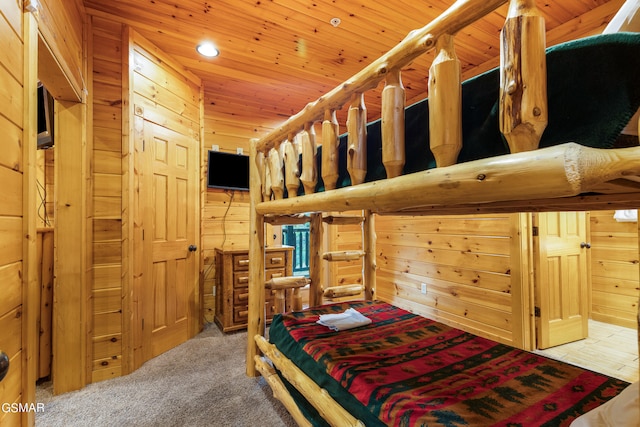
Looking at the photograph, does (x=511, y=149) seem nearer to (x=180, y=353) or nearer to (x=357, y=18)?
(x=357, y=18)

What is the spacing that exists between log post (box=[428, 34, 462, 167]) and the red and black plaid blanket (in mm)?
794

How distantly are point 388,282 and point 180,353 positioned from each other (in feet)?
8.20

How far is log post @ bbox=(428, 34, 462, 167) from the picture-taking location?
72 cm

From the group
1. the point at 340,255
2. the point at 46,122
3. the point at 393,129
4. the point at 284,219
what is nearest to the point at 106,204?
the point at 46,122

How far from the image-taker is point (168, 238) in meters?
2.55

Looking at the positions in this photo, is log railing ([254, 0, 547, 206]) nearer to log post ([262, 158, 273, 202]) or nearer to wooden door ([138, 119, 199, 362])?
log post ([262, 158, 273, 202])

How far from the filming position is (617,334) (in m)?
2.75

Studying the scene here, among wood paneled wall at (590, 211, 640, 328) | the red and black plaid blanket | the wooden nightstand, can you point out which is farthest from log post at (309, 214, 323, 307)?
wood paneled wall at (590, 211, 640, 328)

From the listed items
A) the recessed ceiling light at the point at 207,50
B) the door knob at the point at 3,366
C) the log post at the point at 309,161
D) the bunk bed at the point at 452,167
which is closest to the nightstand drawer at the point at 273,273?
the bunk bed at the point at 452,167

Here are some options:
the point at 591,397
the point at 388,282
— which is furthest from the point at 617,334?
the point at 591,397

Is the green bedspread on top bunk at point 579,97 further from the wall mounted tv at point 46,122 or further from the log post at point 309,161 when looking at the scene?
the wall mounted tv at point 46,122

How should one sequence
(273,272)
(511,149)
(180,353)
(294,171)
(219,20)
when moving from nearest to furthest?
(511,149) → (294,171) → (219,20) → (180,353) → (273,272)

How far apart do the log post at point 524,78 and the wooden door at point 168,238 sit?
2492mm

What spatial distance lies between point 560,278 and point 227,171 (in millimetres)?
3549
